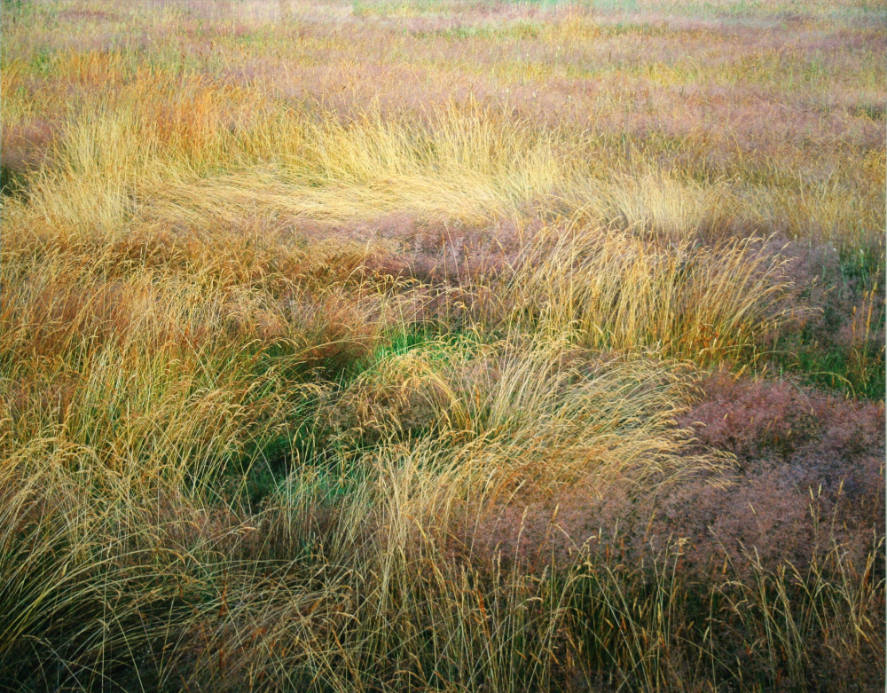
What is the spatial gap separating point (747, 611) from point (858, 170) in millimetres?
1793

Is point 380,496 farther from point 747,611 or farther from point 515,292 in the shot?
point 515,292

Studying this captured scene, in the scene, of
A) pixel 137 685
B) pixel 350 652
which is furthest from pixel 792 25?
pixel 137 685

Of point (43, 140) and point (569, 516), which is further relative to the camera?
point (43, 140)

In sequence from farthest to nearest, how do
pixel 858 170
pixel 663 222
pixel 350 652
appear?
pixel 663 222 → pixel 858 170 → pixel 350 652

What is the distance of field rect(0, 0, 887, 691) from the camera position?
5.07 ft

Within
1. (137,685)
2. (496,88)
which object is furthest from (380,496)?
(496,88)

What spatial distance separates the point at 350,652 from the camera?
1.48 meters

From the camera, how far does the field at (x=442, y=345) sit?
1.54 m

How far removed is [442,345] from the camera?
8.54 feet

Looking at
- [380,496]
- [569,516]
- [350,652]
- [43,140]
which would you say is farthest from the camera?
[43,140]

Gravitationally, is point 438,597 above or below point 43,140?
below

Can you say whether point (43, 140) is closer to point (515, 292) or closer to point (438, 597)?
point (515, 292)

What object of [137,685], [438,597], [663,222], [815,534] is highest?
[663,222]

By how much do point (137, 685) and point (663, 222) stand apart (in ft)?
7.48
